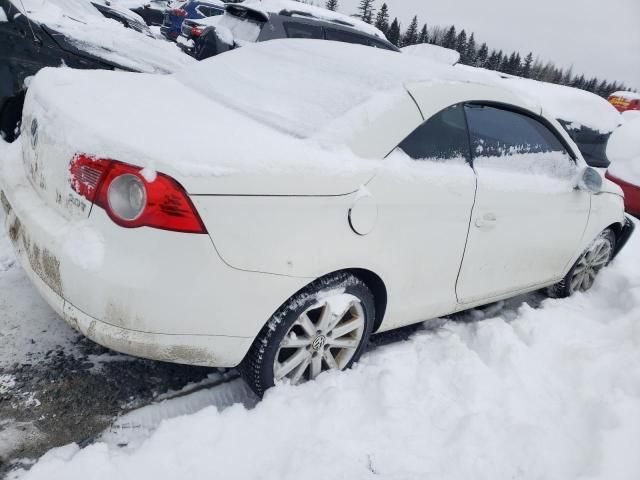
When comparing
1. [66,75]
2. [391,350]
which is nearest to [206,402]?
[391,350]

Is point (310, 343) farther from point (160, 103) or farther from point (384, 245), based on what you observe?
point (160, 103)

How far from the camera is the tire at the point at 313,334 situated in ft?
6.77

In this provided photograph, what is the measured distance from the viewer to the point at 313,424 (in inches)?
81.8

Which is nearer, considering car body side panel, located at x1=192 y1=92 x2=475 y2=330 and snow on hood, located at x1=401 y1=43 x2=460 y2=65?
car body side panel, located at x1=192 y1=92 x2=475 y2=330

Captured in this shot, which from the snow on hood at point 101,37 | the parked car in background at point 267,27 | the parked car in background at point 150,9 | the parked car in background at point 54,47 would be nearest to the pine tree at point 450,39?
the parked car in background at point 150,9

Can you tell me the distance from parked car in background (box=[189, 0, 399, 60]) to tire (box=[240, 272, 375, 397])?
611 cm

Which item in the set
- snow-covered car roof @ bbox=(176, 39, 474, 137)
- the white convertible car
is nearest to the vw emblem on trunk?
the white convertible car

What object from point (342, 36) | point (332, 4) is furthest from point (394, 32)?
point (342, 36)

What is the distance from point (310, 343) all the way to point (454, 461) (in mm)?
755

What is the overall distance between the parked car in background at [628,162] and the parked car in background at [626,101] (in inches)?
284

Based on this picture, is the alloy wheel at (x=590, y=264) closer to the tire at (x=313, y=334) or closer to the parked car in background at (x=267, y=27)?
the tire at (x=313, y=334)

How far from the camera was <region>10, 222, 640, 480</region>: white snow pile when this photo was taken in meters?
1.87

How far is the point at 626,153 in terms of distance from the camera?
636cm

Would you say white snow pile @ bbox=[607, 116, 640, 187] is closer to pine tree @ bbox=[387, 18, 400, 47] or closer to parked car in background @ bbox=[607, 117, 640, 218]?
parked car in background @ bbox=[607, 117, 640, 218]
